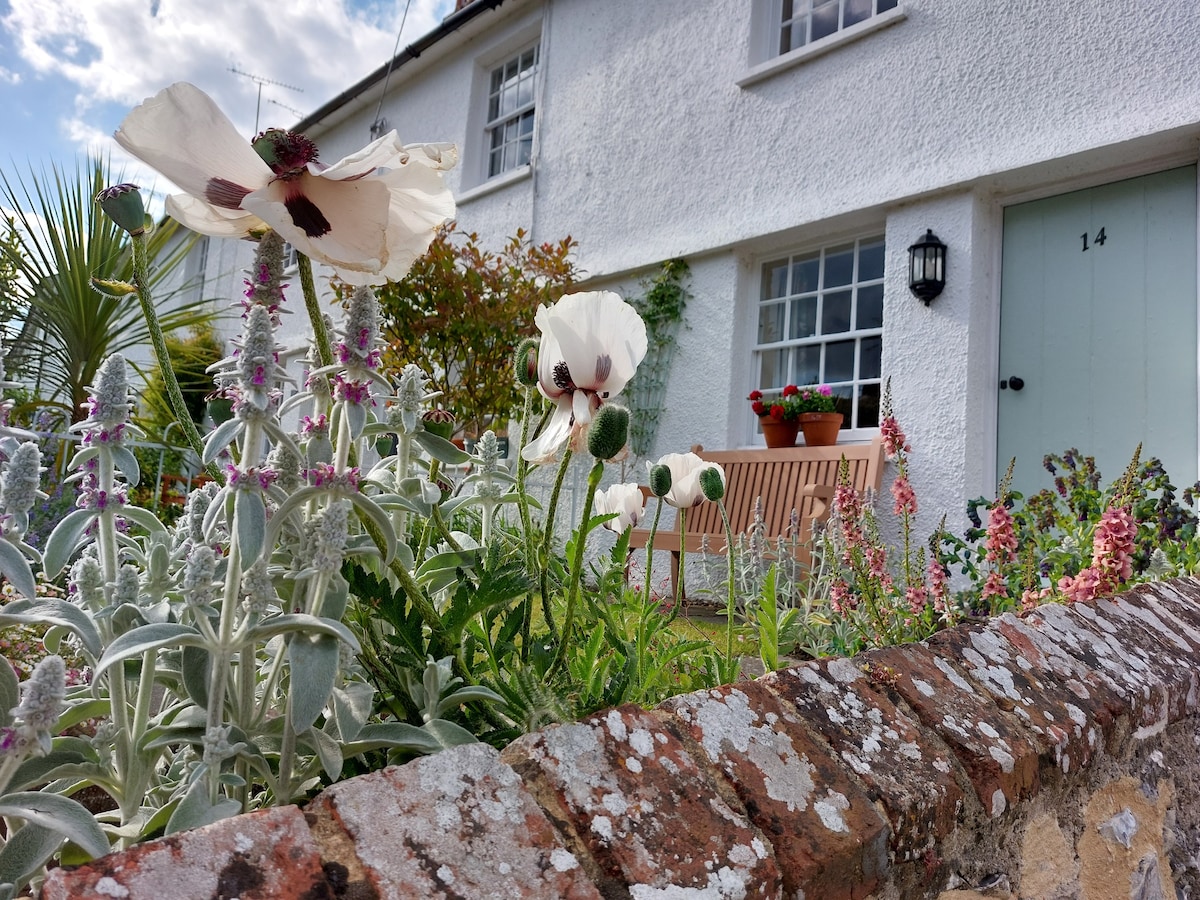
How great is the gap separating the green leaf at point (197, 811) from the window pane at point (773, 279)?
18.7ft

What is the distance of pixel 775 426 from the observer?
5.37 meters

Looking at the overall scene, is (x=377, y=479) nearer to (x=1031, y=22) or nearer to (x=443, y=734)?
(x=443, y=734)

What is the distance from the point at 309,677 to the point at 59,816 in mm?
200

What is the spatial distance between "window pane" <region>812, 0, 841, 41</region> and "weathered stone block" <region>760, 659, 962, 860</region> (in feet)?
18.4

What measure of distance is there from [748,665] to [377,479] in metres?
1.57

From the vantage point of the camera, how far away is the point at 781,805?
85 cm

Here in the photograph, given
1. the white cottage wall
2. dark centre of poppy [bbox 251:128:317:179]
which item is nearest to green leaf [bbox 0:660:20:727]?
dark centre of poppy [bbox 251:128:317:179]

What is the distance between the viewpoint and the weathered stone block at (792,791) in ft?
2.66

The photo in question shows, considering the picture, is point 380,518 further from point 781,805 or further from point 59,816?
point 781,805

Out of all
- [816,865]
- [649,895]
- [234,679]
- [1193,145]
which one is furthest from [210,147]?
[1193,145]

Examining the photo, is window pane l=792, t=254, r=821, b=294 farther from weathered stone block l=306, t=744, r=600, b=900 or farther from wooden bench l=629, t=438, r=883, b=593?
weathered stone block l=306, t=744, r=600, b=900

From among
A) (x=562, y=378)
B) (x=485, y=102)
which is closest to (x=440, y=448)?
(x=562, y=378)

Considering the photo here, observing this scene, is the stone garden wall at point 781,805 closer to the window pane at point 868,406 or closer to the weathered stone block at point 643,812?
the weathered stone block at point 643,812

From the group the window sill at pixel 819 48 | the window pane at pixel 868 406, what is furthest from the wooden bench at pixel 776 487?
the window sill at pixel 819 48
